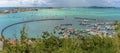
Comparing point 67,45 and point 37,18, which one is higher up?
point 67,45

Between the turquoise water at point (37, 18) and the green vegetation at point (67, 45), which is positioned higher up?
the green vegetation at point (67, 45)

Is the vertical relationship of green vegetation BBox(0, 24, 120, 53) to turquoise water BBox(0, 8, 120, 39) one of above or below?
above

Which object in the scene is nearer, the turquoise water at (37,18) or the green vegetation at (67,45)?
the green vegetation at (67,45)

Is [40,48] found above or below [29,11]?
above

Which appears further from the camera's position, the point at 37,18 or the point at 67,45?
the point at 37,18

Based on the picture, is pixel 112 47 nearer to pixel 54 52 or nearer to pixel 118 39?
pixel 118 39

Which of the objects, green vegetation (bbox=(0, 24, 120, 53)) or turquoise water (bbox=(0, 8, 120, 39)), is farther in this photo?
turquoise water (bbox=(0, 8, 120, 39))

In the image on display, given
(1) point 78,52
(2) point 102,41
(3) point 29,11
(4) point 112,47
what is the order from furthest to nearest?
(3) point 29,11 → (2) point 102,41 → (4) point 112,47 → (1) point 78,52

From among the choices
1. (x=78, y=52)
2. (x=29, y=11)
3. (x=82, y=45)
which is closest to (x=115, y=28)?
(x=82, y=45)
